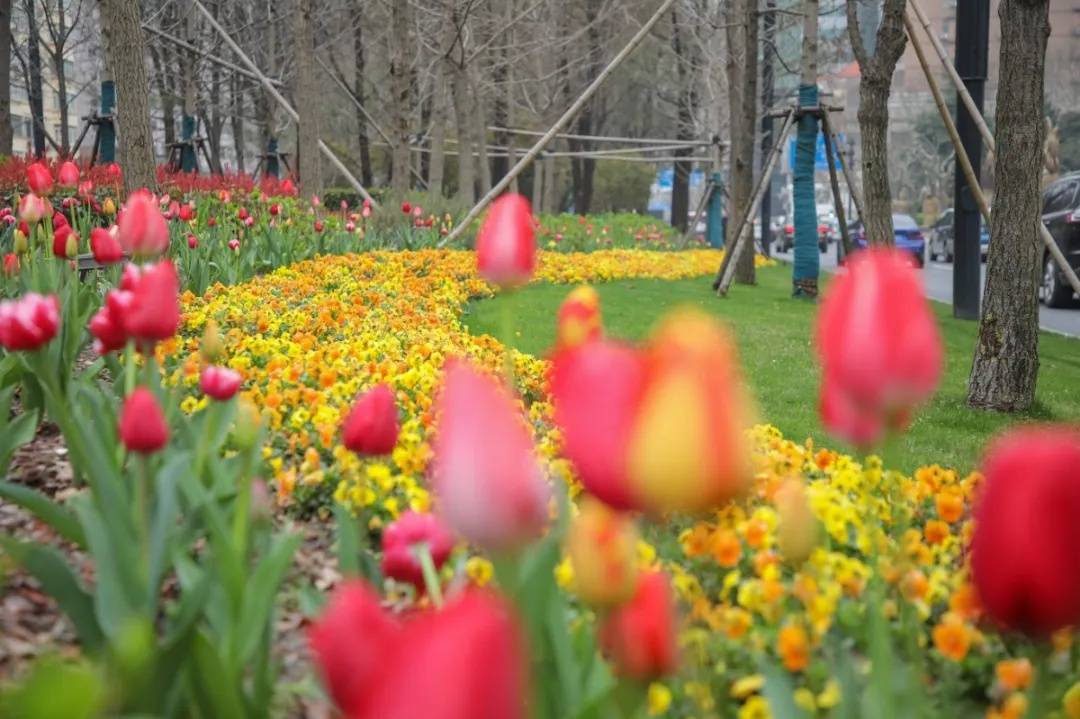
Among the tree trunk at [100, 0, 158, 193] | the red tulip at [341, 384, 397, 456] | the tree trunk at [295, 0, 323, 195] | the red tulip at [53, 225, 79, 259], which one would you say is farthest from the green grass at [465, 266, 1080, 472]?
the tree trunk at [295, 0, 323, 195]

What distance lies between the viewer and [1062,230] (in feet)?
48.7

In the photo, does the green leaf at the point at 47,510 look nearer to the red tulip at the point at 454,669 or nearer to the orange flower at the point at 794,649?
the orange flower at the point at 794,649

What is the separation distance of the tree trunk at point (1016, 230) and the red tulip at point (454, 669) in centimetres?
626

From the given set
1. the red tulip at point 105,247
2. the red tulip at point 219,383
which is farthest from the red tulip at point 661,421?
the red tulip at point 105,247

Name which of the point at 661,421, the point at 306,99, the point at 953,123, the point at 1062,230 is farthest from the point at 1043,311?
the point at 661,421

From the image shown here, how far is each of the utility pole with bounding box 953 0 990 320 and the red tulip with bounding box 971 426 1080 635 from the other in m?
11.7

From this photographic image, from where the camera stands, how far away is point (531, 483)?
92 centimetres

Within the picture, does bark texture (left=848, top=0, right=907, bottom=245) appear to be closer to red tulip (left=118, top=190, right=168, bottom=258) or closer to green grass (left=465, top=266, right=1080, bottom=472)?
green grass (left=465, top=266, right=1080, bottom=472)

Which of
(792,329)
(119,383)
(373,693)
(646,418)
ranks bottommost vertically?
(792,329)

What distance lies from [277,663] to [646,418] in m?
1.49

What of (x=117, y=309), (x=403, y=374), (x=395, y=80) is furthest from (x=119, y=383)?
(x=395, y=80)

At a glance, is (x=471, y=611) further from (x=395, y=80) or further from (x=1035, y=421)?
(x=395, y=80)

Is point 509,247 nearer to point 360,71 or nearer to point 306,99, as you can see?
point 306,99

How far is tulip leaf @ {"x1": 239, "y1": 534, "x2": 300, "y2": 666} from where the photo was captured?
5.81ft
